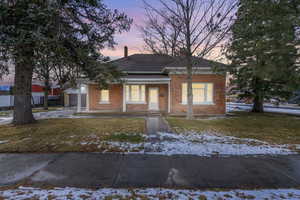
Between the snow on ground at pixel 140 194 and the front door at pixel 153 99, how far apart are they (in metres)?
11.2

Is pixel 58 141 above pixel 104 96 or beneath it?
beneath

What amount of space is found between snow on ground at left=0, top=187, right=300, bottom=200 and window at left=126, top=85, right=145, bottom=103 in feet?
37.0

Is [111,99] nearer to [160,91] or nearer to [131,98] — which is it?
[131,98]

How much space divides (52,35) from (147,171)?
5417 millimetres

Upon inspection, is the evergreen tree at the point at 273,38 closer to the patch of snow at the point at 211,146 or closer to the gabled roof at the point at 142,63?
the patch of snow at the point at 211,146

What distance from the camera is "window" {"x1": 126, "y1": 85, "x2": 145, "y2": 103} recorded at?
1379 centimetres

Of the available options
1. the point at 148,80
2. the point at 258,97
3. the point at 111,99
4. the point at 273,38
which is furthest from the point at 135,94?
the point at 258,97

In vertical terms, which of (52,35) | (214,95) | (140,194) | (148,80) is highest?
(52,35)

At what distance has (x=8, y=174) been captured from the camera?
3.16 meters

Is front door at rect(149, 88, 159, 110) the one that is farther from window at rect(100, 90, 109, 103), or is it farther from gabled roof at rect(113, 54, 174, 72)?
window at rect(100, 90, 109, 103)

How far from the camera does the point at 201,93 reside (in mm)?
12812

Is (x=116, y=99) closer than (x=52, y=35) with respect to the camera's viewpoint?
No

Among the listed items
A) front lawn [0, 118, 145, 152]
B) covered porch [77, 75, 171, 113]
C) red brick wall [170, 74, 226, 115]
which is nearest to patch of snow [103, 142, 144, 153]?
front lawn [0, 118, 145, 152]

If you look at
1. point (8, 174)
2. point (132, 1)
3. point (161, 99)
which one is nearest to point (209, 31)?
point (132, 1)
